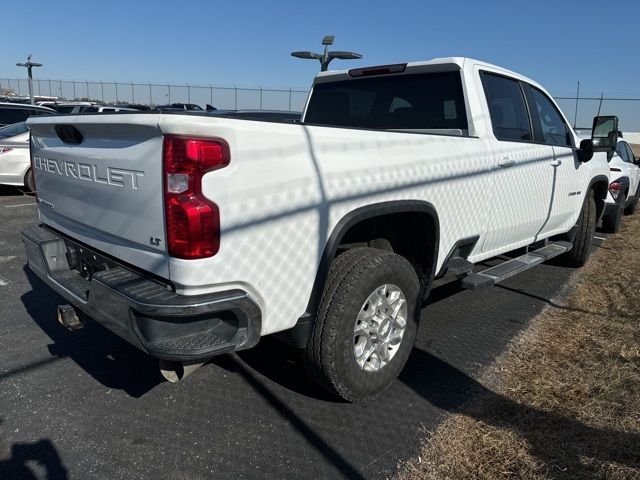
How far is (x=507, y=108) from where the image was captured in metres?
4.27

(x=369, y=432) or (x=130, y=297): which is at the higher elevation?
(x=130, y=297)

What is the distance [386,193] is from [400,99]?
158cm

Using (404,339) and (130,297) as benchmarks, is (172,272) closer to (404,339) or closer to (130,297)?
(130,297)

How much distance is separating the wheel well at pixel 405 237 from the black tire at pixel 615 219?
6.36 m

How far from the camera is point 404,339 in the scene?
3.18 m

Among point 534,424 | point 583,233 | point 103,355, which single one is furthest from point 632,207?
point 103,355

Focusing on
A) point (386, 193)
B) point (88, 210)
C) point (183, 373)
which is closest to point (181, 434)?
point (183, 373)

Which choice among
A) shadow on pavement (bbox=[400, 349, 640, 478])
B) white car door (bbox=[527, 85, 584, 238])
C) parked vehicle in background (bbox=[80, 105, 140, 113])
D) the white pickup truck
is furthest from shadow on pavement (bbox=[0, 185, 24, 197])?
shadow on pavement (bbox=[400, 349, 640, 478])

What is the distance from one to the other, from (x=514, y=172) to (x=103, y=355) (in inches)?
131

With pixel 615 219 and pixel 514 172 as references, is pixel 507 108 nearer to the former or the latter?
pixel 514 172

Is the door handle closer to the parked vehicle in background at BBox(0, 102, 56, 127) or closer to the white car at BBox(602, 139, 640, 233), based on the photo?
the white car at BBox(602, 139, 640, 233)

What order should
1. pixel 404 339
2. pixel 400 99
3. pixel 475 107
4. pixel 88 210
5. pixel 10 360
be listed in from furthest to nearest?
pixel 400 99
pixel 475 107
pixel 10 360
pixel 404 339
pixel 88 210

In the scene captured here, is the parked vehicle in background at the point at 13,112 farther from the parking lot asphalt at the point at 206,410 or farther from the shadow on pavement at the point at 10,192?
the parking lot asphalt at the point at 206,410

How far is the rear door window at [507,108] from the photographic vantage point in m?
3.99
